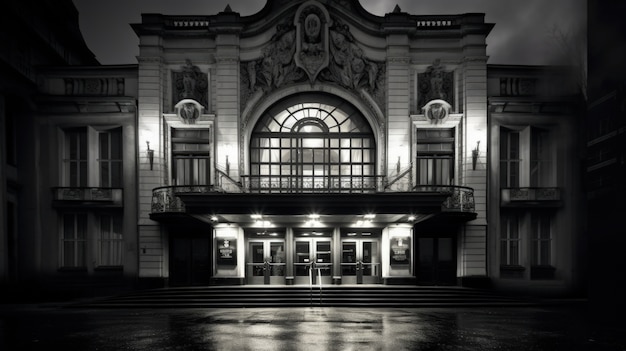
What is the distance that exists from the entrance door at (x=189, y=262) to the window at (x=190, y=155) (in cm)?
295

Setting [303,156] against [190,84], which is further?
[303,156]

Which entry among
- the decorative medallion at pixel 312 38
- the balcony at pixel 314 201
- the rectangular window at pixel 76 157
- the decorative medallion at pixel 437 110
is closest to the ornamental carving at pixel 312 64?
the decorative medallion at pixel 312 38

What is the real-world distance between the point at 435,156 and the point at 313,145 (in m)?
5.94

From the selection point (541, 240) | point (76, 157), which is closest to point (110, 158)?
point (76, 157)

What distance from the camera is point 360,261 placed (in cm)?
2636

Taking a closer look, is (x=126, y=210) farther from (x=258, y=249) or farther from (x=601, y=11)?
(x=601, y=11)

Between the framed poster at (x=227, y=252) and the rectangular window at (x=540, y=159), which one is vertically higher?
the rectangular window at (x=540, y=159)

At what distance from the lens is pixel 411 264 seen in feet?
85.4

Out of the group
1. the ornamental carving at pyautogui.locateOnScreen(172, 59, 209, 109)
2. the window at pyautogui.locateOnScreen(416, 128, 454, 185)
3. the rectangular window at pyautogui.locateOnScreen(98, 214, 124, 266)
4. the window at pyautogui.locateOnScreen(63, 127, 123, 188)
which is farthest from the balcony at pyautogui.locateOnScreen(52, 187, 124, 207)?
the window at pyautogui.locateOnScreen(416, 128, 454, 185)

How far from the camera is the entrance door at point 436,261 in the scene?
26.3 metres

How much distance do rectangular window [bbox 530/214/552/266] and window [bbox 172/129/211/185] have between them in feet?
52.6

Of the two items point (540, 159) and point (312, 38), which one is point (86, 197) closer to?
point (312, 38)

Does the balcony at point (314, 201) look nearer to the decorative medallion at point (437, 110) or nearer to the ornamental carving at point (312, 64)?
the decorative medallion at point (437, 110)

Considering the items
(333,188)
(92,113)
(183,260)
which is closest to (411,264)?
(333,188)
